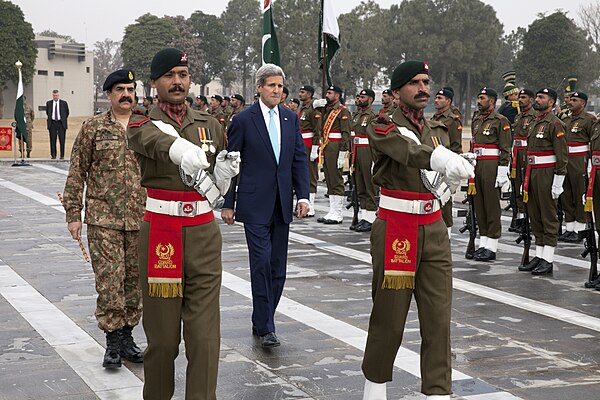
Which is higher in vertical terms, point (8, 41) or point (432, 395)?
point (8, 41)

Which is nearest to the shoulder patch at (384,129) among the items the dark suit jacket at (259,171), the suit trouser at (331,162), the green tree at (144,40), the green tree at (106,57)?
the dark suit jacket at (259,171)

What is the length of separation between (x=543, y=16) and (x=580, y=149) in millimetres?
53788

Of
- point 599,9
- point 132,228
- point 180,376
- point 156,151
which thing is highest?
point 599,9

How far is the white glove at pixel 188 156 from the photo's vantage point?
4262 mm

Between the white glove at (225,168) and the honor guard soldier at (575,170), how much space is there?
8.21m

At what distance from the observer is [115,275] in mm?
6195

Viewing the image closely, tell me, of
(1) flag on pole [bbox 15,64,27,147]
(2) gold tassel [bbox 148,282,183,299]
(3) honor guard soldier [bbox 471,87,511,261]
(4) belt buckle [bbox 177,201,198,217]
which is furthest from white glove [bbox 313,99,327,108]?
(1) flag on pole [bbox 15,64,27,147]

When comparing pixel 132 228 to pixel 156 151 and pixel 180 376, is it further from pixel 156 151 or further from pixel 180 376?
pixel 156 151

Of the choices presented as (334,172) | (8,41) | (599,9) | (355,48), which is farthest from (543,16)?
(334,172)

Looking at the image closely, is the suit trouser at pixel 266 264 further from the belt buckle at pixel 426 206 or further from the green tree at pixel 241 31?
the green tree at pixel 241 31

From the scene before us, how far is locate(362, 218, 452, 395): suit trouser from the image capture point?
5.05 m

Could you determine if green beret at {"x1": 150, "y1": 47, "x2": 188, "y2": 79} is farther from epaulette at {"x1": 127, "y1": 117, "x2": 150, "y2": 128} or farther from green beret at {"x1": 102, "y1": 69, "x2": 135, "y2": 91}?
green beret at {"x1": 102, "y1": 69, "x2": 135, "y2": 91}

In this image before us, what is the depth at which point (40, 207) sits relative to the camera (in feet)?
54.2

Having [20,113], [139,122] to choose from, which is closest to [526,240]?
[139,122]
